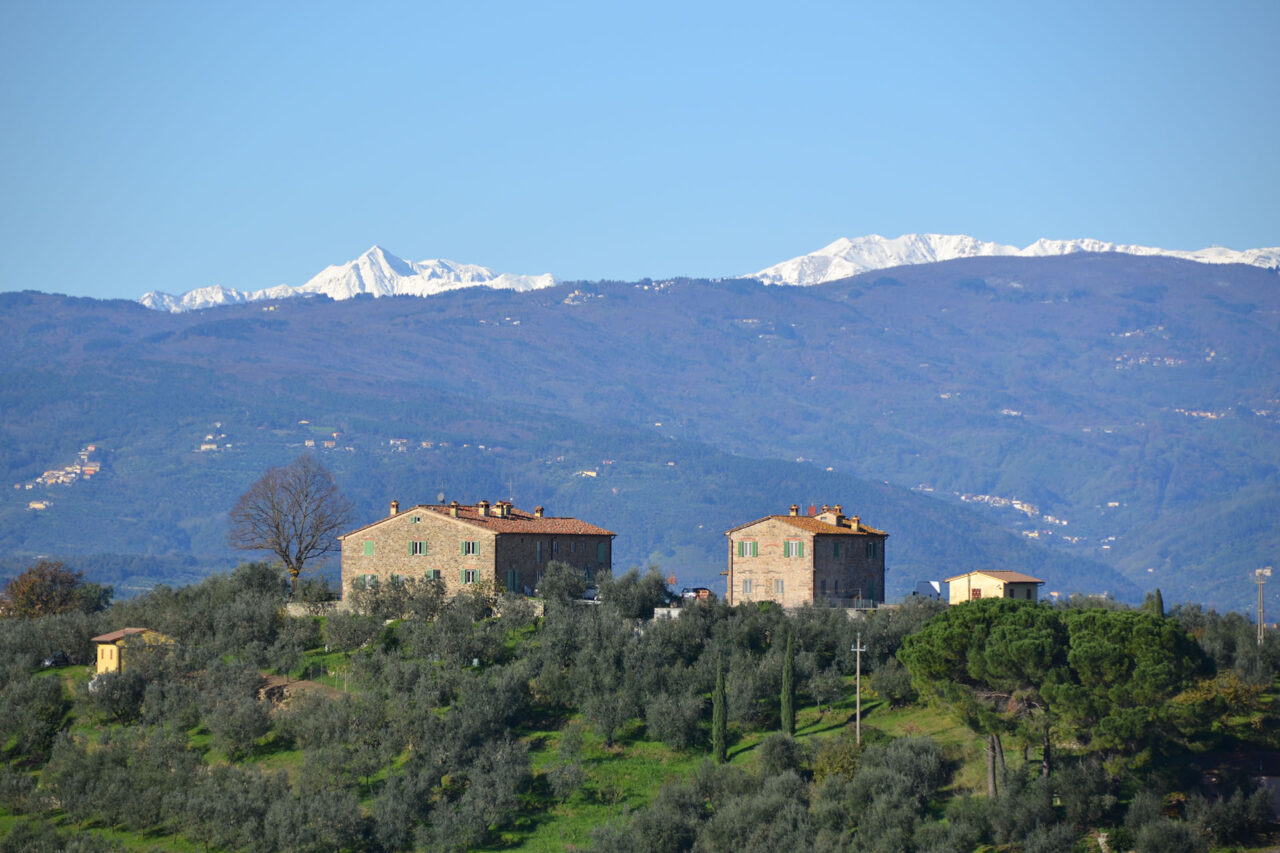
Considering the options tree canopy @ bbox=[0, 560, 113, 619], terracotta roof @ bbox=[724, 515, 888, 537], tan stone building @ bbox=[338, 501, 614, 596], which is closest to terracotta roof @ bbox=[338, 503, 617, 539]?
tan stone building @ bbox=[338, 501, 614, 596]

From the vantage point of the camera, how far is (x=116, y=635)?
91.1 metres

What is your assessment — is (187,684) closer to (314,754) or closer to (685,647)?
(314,754)

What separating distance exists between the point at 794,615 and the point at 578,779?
68.7 ft

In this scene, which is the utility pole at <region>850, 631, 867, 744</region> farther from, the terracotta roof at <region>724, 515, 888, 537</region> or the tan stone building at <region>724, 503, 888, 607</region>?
the terracotta roof at <region>724, 515, 888, 537</region>

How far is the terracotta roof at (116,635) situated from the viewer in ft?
297

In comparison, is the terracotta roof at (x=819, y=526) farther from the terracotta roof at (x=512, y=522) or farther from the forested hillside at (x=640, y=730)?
the terracotta roof at (x=512, y=522)

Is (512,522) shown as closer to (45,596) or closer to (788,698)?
(788,698)

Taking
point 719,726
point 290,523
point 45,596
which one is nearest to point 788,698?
point 719,726

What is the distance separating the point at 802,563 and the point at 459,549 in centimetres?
1961

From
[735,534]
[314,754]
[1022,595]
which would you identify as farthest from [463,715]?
[1022,595]

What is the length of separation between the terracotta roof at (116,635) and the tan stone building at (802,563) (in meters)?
33.2

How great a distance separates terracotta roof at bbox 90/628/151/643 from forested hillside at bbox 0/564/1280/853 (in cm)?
174

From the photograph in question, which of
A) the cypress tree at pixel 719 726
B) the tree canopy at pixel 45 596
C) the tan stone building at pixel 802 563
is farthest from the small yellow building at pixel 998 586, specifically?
the tree canopy at pixel 45 596

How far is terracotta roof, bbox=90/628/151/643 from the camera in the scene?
9038 centimetres
